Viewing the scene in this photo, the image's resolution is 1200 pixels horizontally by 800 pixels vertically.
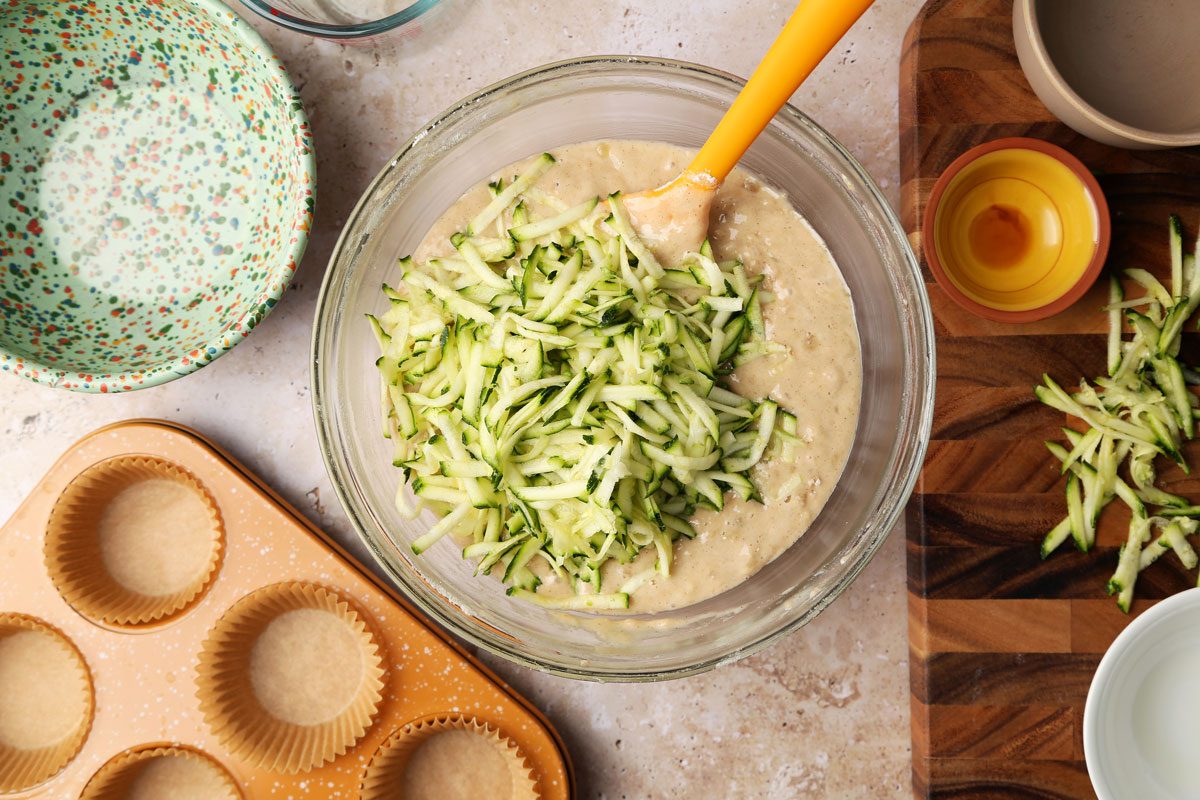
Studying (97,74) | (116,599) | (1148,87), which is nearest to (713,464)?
(1148,87)

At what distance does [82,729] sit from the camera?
79.4 inches

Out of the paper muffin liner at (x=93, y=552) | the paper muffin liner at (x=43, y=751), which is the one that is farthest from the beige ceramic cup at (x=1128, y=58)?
the paper muffin liner at (x=43, y=751)

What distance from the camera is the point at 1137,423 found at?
6.05ft

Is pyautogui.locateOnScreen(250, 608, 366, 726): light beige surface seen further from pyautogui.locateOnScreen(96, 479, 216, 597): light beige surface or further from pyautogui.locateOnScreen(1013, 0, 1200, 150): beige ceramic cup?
pyautogui.locateOnScreen(1013, 0, 1200, 150): beige ceramic cup


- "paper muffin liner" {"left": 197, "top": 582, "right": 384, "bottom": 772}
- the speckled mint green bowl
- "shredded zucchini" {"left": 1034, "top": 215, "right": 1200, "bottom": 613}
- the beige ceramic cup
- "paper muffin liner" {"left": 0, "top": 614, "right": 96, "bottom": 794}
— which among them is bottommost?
"paper muffin liner" {"left": 0, "top": 614, "right": 96, "bottom": 794}

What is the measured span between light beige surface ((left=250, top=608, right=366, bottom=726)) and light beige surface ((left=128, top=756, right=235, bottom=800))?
225 millimetres

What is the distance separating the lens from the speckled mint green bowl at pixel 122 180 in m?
2.06

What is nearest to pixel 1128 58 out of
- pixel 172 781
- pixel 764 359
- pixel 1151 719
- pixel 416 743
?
pixel 764 359

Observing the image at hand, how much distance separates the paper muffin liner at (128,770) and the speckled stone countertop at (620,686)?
23.1 inches

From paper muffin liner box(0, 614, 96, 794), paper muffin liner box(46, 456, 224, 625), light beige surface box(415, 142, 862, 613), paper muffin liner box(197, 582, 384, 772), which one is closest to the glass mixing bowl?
light beige surface box(415, 142, 862, 613)

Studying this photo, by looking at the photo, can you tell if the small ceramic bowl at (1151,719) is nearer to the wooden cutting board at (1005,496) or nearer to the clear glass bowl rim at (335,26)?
the wooden cutting board at (1005,496)

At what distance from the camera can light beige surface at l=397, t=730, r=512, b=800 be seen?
2.05 metres

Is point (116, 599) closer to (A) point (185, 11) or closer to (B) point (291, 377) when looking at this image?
(B) point (291, 377)

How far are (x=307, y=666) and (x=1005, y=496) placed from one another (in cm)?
163
